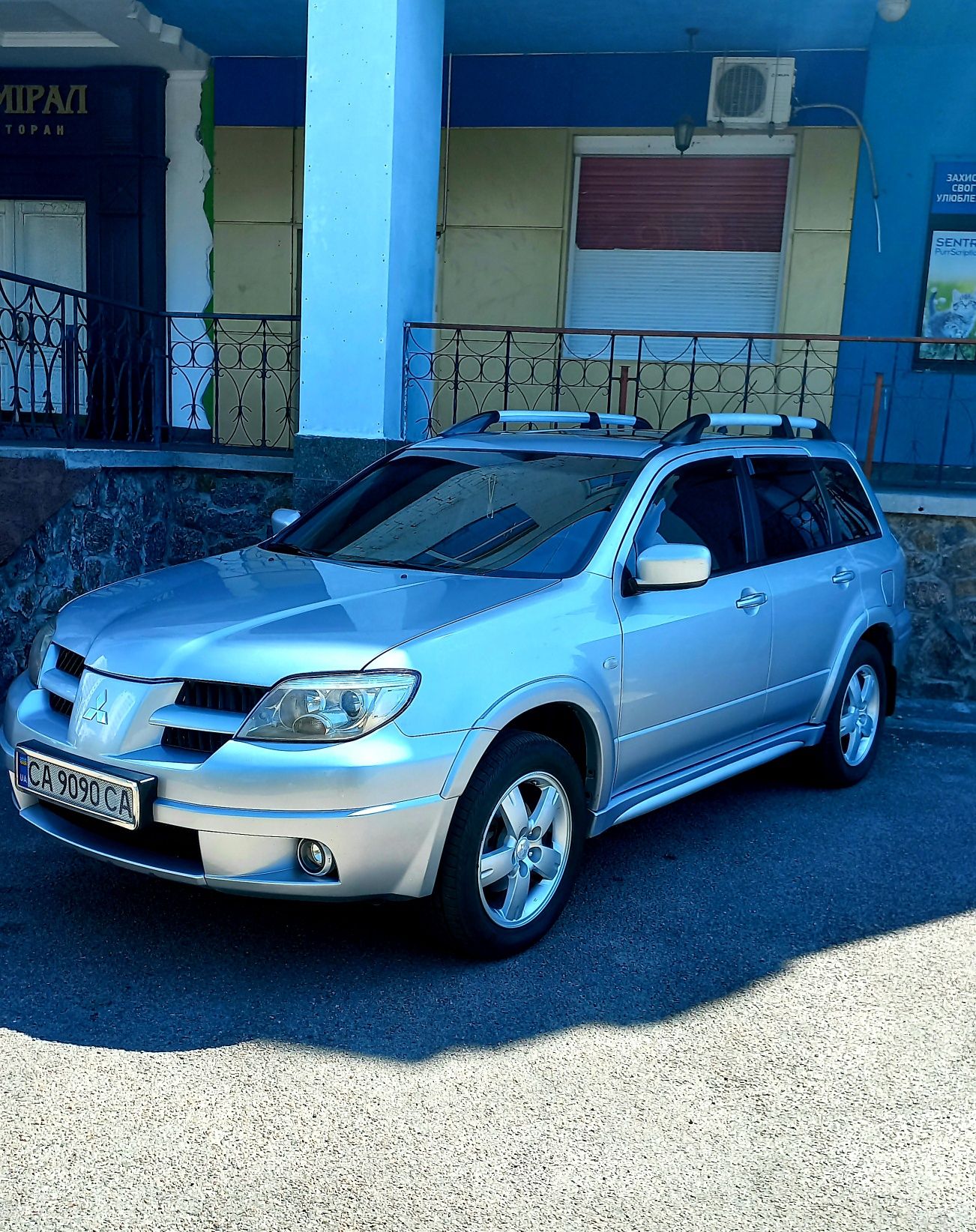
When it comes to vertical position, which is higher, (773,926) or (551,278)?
(551,278)

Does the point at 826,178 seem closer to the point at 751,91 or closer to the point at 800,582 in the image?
the point at 751,91

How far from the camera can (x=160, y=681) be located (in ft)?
11.4

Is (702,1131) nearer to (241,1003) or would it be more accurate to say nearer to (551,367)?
(241,1003)

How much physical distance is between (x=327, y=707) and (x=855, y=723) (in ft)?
11.2

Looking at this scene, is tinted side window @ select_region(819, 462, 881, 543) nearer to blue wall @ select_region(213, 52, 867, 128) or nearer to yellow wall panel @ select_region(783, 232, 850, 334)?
yellow wall panel @ select_region(783, 232, 850, 334)

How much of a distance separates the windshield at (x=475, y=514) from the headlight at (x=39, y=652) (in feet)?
3.48

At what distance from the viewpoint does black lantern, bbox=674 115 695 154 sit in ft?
33.1

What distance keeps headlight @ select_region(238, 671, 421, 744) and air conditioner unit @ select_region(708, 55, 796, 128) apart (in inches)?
327

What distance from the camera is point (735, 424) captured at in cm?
531

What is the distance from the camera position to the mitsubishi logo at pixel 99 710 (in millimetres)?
3514

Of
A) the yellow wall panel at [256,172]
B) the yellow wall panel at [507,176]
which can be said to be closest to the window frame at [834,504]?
the yellow wall panel at [507,176]

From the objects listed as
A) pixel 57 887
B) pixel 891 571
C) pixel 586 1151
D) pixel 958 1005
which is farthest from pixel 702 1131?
pixel 891 571

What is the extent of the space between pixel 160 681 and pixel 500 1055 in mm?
1464

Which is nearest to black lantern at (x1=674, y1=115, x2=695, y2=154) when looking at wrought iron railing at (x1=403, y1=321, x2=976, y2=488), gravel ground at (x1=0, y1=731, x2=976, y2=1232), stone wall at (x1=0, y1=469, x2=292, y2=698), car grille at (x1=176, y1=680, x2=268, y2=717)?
wrought iron railing at (x1=403, y1=321, x2=976, y2=488)
